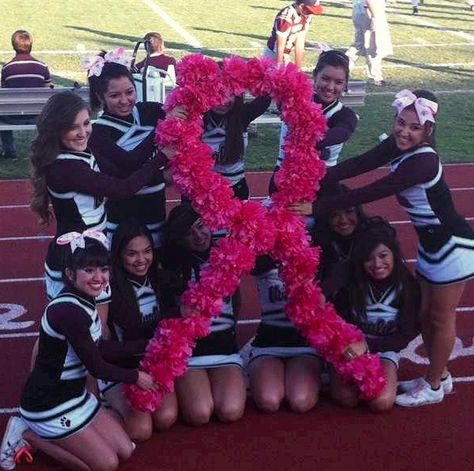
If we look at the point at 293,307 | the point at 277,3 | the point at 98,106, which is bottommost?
the point at 277,3

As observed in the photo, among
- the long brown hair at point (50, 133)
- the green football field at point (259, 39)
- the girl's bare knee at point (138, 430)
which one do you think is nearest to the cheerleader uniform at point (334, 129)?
the long brown hair at point (50, 133)

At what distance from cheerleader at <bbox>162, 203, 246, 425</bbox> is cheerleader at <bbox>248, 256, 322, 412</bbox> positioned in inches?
4.5

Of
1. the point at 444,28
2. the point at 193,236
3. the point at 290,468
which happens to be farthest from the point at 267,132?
the point at 444,28

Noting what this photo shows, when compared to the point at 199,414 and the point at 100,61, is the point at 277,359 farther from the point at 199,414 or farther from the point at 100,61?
the point at 100,61

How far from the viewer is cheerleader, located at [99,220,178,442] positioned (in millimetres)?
4428

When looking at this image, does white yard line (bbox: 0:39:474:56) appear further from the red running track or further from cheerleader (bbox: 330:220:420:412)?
cheerleader (bbox: 330:220:420:412)

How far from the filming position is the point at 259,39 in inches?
649

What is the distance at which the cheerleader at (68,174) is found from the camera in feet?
14.0

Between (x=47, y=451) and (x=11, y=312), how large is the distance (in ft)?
6.38

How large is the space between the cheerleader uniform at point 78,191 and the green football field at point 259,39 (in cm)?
473

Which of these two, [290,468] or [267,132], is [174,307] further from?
[267,132]

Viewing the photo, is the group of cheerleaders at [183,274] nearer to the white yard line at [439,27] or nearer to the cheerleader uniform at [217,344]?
the cheerleader uniform at [217,344]

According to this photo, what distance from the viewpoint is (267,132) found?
10641mm

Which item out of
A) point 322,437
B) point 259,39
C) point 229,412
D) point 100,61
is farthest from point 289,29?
point 322,437
